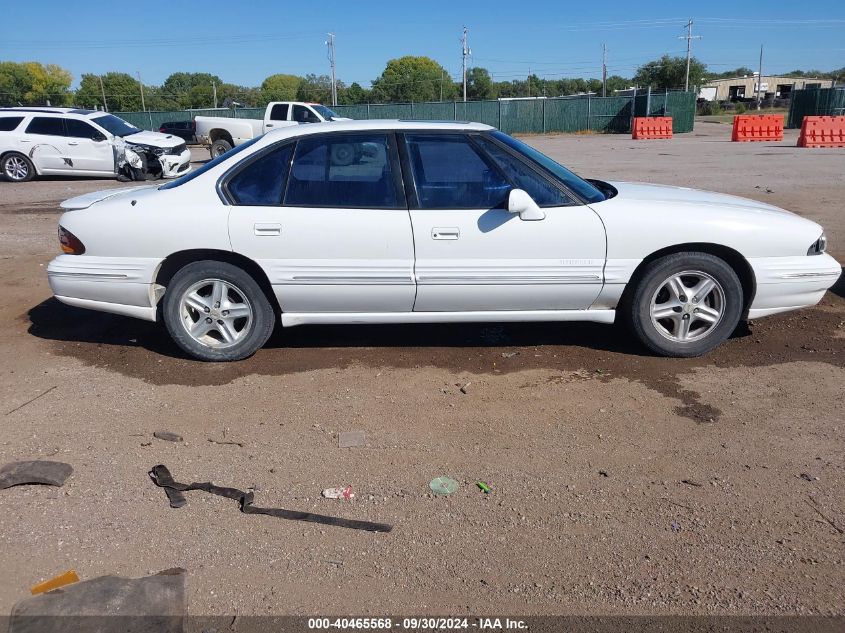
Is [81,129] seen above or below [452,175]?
above

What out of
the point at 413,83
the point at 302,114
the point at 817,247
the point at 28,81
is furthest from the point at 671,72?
the point at 28,81

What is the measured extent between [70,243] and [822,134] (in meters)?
25.8

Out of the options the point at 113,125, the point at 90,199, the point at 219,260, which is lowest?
the point at 219,260

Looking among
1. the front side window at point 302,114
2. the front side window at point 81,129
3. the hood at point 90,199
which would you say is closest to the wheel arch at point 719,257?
the hood at point 90,199

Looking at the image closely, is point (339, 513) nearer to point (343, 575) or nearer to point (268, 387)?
point (343, 575)

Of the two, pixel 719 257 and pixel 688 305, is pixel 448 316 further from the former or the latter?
pixel 719 257

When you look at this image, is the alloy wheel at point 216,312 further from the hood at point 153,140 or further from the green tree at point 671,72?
the green tree at point 671,72

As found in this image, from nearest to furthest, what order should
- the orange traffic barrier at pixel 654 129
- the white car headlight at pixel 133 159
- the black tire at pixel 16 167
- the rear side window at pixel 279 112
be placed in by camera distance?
the white car headlight at pixel 133 159
the black tire at pixel 16 167
the rear side window at pixel 279 112
the orange traffic barrier at pixel 654 129

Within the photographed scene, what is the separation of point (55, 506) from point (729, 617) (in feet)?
9.53

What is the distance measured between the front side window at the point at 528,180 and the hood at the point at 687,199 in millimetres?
512

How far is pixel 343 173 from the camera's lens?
477 cm

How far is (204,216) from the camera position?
185 inches

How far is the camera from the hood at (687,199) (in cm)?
488

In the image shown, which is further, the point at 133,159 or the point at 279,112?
the point at 279,112
